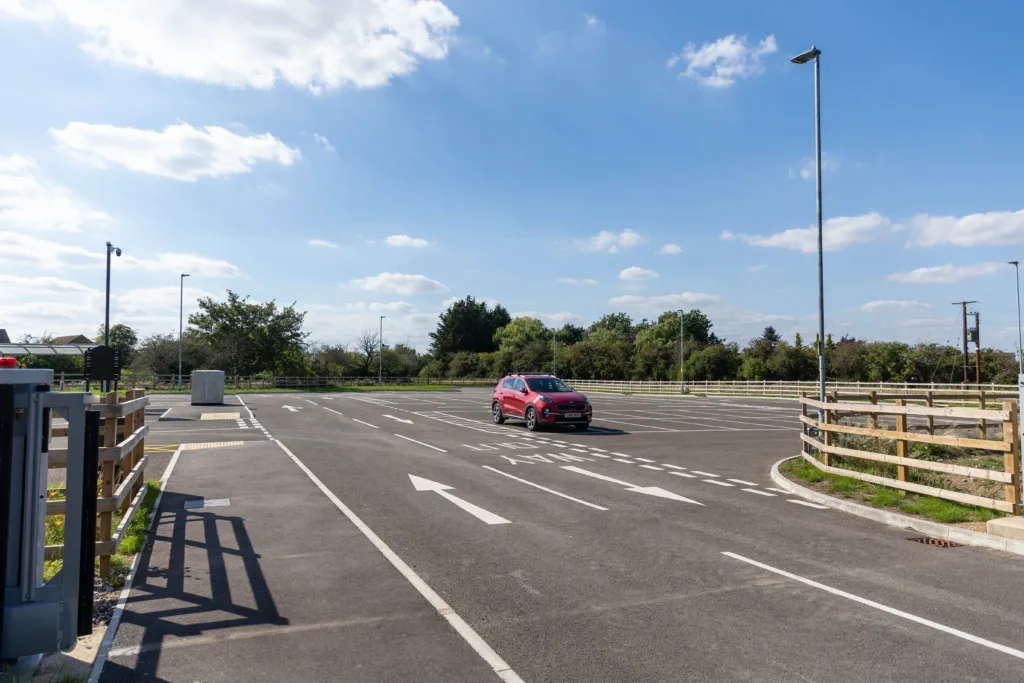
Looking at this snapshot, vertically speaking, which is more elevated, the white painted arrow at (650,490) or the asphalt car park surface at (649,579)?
the asphalt car park surface at (649,579)

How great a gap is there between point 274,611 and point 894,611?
16.6ft

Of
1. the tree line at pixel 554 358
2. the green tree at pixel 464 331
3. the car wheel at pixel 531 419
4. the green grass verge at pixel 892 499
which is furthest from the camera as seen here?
the green tree at pixel 464 331

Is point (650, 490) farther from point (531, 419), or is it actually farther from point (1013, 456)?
point (531, 419)

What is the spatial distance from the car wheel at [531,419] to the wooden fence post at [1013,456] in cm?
1463

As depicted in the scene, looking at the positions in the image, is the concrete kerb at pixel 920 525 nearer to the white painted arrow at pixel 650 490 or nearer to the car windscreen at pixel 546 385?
the white painted arrow at pixel 650 490

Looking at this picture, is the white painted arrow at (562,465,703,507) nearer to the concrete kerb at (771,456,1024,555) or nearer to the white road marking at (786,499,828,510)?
the white road marking at (786,499,828,510)

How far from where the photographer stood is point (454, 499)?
1012 cm

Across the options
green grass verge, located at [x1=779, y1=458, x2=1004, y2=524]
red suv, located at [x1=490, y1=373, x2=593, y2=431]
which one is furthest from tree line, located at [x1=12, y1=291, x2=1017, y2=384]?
green grass verge, located at [x1=779, y1=458, x2=1004, y2=524]

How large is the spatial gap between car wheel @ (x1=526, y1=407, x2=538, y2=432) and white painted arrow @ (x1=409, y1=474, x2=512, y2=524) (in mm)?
9742

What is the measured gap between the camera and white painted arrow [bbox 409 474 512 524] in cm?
875

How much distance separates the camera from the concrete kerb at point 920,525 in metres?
7.36

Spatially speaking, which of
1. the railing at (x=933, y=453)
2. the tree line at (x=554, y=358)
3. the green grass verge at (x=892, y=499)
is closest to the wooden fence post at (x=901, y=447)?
the railing at (x=933, y=453)

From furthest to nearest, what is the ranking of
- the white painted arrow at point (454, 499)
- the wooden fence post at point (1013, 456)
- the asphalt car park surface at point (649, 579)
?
the white painted arrow at point (454, 499) → the wooden fence post at point (1013, 456) → the asphalt car park surface at point (649, 579)

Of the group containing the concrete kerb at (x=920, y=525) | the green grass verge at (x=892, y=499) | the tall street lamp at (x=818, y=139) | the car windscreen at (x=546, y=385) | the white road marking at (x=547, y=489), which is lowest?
the white road marking at (x=547, y=489)
